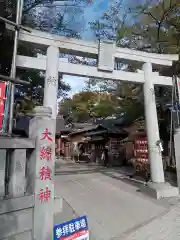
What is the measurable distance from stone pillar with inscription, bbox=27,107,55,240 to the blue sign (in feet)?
2.26

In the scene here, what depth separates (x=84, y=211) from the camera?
19.6 feet

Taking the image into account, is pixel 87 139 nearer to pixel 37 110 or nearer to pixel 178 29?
pixel 178 29

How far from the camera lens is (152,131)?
26.1 ft

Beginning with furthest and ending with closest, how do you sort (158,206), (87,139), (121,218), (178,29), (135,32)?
(87,139) → (135,32) → (178,29) → (158,206) → (121,218)

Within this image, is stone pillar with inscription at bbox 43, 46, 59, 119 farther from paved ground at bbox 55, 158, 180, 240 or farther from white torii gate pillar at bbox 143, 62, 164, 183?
white torii gate pillar at bbox 143, 62, 164, 183

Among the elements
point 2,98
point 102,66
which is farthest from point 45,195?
point 102,66

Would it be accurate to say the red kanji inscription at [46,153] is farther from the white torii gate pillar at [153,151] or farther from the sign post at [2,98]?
the white torii gate pillar at [153,151]

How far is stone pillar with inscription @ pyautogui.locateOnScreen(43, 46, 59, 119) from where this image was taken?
6695mm

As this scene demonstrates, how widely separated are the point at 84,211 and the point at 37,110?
3403 millimetres

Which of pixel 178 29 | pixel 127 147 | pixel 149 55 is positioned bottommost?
pixel 127 147

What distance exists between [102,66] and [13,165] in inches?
197

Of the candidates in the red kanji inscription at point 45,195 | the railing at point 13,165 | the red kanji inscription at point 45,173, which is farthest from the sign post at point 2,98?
the red kanji inscription at point 45,195

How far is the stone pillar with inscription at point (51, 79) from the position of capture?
6.70 m

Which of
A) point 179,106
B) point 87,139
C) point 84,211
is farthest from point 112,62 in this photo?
point 87,139
